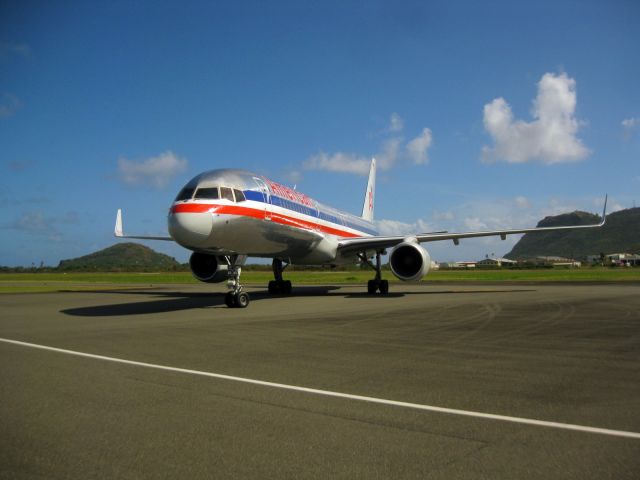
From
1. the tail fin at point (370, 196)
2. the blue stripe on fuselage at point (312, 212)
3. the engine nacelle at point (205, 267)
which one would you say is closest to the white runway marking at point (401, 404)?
the blue stripe on fuselage at point (312, 212)

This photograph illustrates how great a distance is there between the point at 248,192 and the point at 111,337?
8.09 meters

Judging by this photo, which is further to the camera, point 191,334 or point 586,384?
point 191,334

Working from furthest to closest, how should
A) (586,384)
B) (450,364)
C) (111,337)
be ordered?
1. (111,337)
2. (450,364)
3. (586,384)

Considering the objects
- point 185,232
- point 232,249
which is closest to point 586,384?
point 185,232

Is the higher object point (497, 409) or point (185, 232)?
point (185, 232)

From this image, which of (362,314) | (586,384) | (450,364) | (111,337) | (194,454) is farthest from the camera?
(362,314)

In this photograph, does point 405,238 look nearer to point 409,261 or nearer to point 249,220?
point 409,261

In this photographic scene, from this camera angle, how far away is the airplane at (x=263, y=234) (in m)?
15.3

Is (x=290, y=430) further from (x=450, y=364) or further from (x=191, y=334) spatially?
(x=191, y=334)

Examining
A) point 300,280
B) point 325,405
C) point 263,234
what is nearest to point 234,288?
point 263,234

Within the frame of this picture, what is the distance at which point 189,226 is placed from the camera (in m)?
14.7

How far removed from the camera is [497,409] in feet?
15.7

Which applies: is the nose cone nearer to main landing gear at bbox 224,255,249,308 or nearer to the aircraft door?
main landing gear at bbox 224,255,249,308

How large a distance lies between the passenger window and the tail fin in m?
22.9
